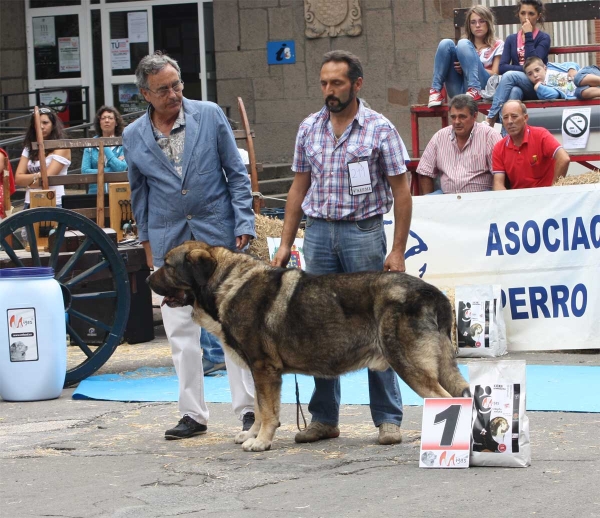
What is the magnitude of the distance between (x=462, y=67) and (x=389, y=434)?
22.5 feet

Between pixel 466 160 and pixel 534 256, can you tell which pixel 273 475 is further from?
pixel 466 160

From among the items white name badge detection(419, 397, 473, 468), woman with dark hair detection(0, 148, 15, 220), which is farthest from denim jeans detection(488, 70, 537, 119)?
white name badge detection(419, 397, 473, 468)

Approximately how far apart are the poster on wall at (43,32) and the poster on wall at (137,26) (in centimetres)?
147

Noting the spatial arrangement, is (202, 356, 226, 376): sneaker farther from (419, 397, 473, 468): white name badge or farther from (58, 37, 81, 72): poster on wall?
(58, 37, 81, 72): poster on wall

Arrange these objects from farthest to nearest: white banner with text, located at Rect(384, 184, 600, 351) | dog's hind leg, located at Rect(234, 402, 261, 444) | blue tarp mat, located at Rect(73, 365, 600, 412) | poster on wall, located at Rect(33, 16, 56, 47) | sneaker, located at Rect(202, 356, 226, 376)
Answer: poster on wall, located at Rect(33, 16, 56, 47) → white banner with text, located at Rect(384, 184, 600, 351) → sneaker, located at Rect(202, 356, 226, 376) → blue tarp mat, located at Rect(73, 365, 600, 412) → dog's hind leg, located at Rect(234, 402, 261, 444)

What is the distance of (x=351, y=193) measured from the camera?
632 centimetres

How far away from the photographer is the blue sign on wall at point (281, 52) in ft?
63.0

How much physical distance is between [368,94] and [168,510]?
14470 millimetres

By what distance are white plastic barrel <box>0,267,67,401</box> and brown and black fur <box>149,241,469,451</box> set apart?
2.20 meters

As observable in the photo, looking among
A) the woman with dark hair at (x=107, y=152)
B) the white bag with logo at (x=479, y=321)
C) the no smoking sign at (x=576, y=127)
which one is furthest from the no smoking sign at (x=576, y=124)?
the woman with dark hair at (x=107, y=152)

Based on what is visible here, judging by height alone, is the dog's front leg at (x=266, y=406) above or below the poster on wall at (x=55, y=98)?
below

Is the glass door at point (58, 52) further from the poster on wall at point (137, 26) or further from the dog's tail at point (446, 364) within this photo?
the dog's tail at point (446, 364)

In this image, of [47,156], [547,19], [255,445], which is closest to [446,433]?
[255,445]

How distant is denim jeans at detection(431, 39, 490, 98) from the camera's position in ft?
39.8
